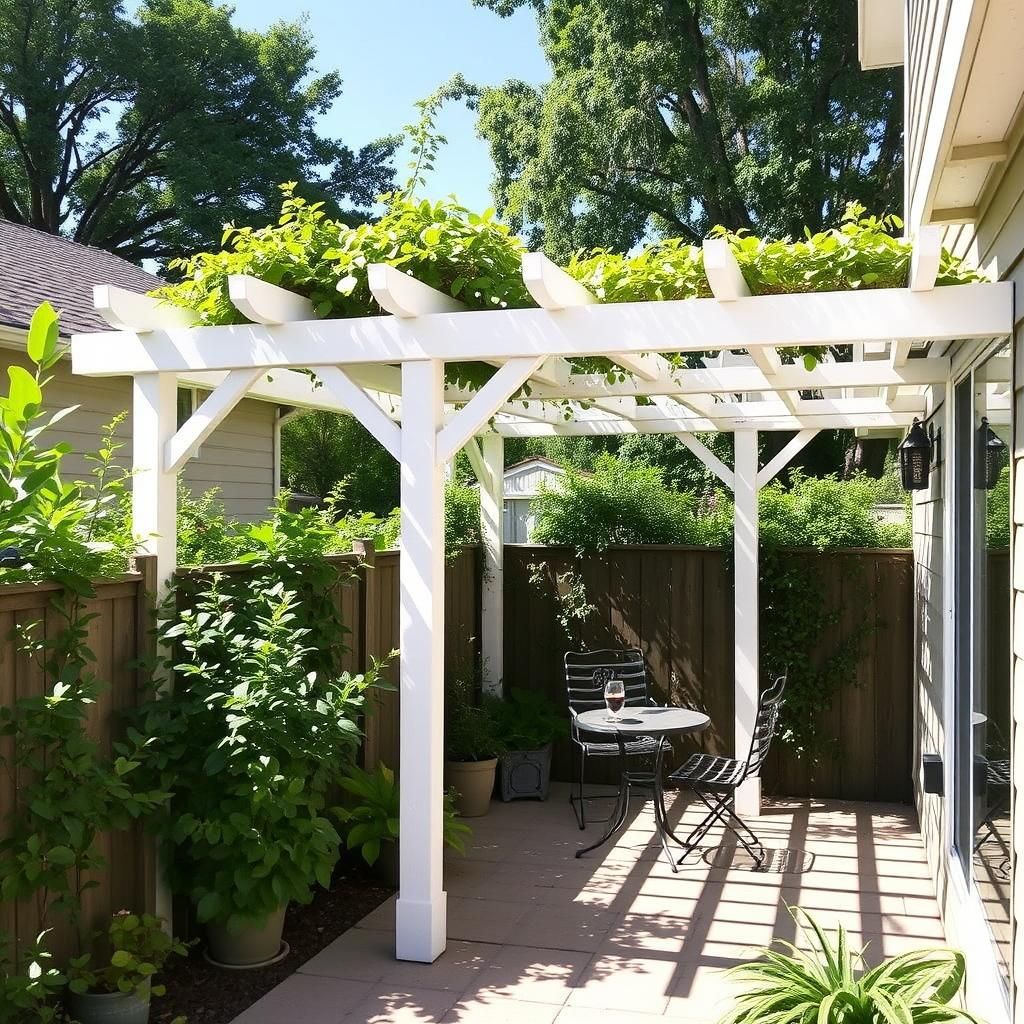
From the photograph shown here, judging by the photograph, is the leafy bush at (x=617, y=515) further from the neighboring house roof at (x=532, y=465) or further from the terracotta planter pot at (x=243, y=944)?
the neighboring house roof at (x=532, y=465)

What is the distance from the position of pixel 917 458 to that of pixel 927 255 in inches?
89.3

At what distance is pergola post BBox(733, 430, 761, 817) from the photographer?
7000 mm

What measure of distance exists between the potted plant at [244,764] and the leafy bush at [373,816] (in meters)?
0.67

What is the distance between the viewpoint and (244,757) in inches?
157

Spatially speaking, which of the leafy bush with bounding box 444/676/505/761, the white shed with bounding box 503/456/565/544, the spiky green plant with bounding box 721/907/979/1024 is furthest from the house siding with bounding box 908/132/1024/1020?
the white shed with bounding box 503/456/565/544

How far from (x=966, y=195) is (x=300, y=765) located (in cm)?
297

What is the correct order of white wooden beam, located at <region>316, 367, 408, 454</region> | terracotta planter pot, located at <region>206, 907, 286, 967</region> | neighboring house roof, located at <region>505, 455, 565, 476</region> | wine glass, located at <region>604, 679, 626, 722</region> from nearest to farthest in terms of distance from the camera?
1. terracotta planter pot, located at <region>206, 907, 286, 967</region>
2. white wooden beam, located at <region>316, 367, 408, 454</region>
3. wine glass, located at <region>604, 679, 626, 722</region>
4. neighboring house roof, located at <region>505, 455, 565, 476</region>

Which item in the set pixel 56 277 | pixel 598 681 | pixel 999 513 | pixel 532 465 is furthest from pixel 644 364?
pixel 532 465

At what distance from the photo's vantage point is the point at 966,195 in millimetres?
3293

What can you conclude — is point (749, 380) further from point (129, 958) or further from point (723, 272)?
point (129, 958)

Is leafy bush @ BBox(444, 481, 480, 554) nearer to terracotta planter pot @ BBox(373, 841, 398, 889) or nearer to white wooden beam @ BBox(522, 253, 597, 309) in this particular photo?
terracotta planter pot @ BBox(373, 841, 398, 889)

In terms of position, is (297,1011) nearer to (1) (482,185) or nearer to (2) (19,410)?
(2) (19,410)

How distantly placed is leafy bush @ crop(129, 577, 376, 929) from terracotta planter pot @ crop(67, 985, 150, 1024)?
0.41m

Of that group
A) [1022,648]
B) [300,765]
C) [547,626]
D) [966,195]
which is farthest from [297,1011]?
[547,626]
